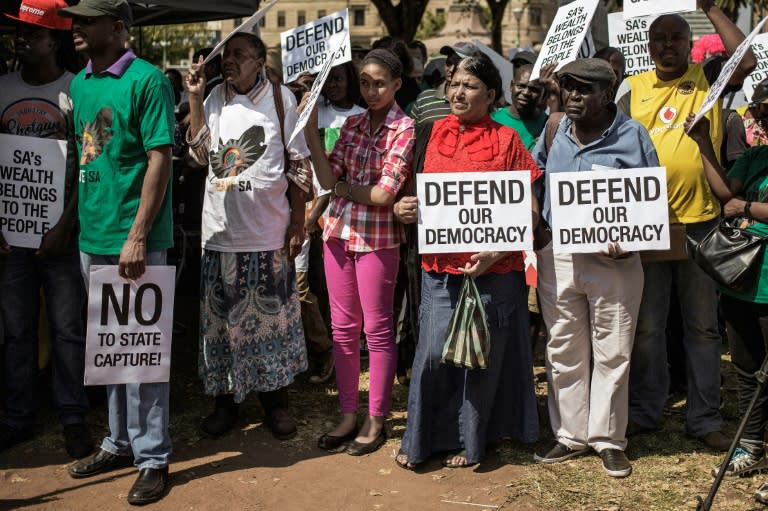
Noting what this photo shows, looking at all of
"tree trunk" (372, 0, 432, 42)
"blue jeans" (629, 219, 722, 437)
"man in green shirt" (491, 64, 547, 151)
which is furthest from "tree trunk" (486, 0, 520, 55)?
"blue jeans" (629, 219, 722, 437)

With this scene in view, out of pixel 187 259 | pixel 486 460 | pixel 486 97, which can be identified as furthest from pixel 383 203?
pixel 187 259

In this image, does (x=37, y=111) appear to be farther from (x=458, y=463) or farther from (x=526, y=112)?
(x=526, y=112)

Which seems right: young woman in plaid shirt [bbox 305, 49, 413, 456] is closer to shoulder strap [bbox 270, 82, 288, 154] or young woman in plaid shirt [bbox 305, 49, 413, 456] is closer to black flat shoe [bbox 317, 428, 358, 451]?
black flat shoe [bbox 317, 428, 358, 451]

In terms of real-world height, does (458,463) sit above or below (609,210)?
below

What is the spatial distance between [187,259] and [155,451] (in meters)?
5.07

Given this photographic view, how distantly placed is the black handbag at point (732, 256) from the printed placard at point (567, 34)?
1.57m

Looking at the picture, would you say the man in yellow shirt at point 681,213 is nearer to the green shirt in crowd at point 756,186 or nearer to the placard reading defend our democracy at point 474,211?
the green shirt in crowd at point 756,186

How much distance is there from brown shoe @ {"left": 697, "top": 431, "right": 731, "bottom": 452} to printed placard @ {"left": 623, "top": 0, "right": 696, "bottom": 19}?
7.93ft

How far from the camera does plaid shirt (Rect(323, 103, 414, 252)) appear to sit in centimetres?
515

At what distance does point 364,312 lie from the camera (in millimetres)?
5371

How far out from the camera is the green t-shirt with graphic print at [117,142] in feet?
15.3

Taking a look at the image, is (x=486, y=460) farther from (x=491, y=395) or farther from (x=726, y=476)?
(x=726, y=476)

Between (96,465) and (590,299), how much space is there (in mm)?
2772

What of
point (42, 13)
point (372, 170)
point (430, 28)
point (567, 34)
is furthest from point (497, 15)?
point (430, 28)
